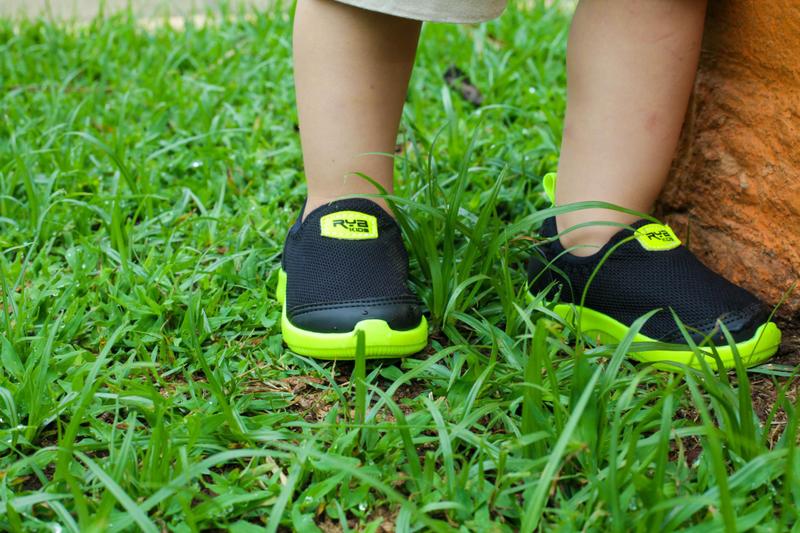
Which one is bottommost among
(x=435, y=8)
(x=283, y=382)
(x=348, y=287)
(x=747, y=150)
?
(x=283, y=382)

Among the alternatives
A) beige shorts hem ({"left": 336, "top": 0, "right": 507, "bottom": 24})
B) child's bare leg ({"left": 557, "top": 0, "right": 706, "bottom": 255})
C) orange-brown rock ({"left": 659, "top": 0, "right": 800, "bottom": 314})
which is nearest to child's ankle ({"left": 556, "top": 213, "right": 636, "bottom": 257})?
child's bare leg ({"left": 557, "top": 0, "right": 706, "bottom": 255})

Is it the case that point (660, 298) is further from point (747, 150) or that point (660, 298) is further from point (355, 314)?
point (355, 314)

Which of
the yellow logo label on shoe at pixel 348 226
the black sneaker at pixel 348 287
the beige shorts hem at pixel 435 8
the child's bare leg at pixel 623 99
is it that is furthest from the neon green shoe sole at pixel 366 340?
the beige shorts hem at pixel 435 8

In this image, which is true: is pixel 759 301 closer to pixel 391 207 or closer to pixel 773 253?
pixel 773 253

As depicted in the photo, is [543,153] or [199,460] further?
[543,153]

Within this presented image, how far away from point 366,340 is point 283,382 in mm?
132

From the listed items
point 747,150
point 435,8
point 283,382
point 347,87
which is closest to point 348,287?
point 283,382

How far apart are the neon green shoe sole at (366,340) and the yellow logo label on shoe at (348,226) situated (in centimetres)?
15

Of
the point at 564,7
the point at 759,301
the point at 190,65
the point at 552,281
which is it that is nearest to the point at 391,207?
the point at 552,281

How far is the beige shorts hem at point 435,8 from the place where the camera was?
3.57 ft

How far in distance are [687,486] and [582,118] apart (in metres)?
0.54

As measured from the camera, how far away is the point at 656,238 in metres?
1.19

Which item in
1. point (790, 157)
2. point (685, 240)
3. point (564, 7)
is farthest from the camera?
point (564, 7)

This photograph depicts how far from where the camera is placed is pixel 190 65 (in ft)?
7.86
